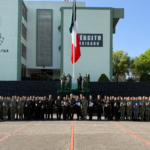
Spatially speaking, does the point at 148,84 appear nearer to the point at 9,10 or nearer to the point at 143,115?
the point at 143,115

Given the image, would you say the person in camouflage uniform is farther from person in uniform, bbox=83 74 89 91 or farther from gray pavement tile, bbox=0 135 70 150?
person in uniform, bbox=83 74 89 91

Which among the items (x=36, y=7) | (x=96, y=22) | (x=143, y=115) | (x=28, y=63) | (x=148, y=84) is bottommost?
(x=143, y=115)

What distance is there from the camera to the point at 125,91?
28078 millimetres

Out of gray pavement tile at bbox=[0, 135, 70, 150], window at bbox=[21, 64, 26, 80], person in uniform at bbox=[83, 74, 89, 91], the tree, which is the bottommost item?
gray pavement tile at bbox=[0, 135, 70, 150]

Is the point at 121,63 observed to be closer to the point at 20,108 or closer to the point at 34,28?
the point at 34,28

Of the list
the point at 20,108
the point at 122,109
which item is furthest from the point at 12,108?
the point at 122,109

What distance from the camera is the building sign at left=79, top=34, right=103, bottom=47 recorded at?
118ft

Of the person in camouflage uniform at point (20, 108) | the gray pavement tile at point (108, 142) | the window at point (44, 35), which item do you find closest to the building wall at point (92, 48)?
the window at point (44, 35)

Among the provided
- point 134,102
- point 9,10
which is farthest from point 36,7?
point 134,102

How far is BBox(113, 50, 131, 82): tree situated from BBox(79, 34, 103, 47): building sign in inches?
1147

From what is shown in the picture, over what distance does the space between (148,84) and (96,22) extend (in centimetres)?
1260

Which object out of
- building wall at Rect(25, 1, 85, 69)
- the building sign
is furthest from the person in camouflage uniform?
building wall at Rect(25, 1, 85, 69)

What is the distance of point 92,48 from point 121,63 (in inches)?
1195

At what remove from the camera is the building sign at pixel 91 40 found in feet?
118
